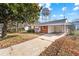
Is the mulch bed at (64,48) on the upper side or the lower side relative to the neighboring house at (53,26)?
lower

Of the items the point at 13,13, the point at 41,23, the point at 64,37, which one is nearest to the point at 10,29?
the point at 13,13

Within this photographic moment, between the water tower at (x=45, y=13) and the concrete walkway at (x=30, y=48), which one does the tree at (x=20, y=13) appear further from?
the concrete walkway at (x=30, y=48)

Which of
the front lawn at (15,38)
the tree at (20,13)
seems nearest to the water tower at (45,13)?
the tree at (20,13)

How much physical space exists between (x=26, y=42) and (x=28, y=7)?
0.42m

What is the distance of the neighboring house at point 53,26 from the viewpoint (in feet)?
8.42

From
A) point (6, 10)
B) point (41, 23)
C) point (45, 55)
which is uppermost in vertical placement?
point (6, 10)

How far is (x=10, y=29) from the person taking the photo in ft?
8.37

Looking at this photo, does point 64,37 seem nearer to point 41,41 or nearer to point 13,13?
point 41,41

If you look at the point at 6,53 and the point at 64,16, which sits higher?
the point at 64,16

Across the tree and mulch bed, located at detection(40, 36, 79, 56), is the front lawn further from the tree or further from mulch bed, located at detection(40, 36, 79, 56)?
mulch bed, located at detection(40, 36, 79, 56)

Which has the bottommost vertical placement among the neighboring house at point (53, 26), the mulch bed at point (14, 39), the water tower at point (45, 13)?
the mulch bed at point (14, 39)

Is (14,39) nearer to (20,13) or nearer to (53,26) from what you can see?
(20,13)

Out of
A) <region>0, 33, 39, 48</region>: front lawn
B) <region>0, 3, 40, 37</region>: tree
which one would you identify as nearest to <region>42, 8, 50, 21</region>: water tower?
<region>0, 3, 40, 37</region>: tree

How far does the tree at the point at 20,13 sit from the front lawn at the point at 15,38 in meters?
0.07
